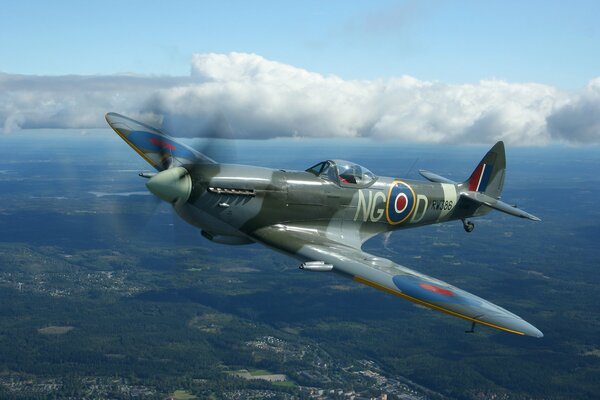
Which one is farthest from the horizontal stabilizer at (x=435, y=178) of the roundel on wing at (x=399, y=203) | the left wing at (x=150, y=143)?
the left wing at (x=150, y=143)

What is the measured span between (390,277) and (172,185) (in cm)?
756

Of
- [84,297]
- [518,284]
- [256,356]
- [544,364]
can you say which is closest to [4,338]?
[84,297]

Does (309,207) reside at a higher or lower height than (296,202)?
lower

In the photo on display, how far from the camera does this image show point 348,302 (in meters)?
150

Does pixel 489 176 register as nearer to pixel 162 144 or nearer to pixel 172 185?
pixel 162 144

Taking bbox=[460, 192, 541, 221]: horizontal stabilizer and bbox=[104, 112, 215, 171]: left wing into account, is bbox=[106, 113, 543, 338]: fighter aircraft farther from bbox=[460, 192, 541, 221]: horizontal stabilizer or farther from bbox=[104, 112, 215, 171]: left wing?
bbox=[460, 192, 541, 221]: horizontal stabilizer

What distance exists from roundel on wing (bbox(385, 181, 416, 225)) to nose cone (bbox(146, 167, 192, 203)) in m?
8.36

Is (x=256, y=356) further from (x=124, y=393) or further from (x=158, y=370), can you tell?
(x=124, y=393)

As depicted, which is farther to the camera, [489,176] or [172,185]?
[489,176]

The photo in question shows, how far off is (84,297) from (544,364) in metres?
115

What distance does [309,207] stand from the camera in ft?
65.2

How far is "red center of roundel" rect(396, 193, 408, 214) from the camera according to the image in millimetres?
22011

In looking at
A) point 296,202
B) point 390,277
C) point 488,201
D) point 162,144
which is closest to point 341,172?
point 296,202

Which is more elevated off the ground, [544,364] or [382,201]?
[382,201]
